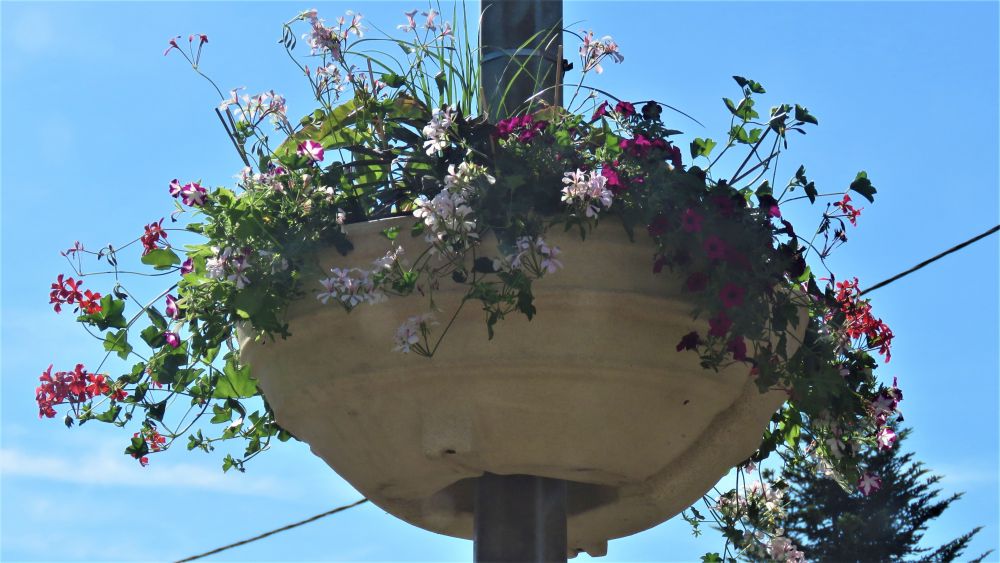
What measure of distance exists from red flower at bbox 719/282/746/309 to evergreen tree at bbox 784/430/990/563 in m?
19.0

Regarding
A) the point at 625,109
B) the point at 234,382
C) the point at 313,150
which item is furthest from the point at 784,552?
the point at 313,150

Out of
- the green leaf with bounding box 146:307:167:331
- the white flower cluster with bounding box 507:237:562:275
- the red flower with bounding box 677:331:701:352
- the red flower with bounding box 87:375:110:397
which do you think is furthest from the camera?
the red flower with bounding box 87:375:110:397

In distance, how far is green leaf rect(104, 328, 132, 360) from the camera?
337cm

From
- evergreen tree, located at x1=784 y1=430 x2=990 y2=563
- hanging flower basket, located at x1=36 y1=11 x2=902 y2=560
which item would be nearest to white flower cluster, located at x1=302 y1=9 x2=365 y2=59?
hanging flower basket, located at x1=36 y1=11 x2=902 y2=560

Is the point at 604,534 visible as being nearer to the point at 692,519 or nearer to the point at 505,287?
the point at 692,519

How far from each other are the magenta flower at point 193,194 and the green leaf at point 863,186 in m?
1.42

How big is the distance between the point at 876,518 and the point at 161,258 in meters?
22.2

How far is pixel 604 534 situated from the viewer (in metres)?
3.61

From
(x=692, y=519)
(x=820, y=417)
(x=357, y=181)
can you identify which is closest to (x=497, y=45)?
(x=357, y=181)

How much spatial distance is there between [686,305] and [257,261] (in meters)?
0.88

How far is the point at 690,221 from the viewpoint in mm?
2924

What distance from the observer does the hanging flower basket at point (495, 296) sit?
2.91 metres

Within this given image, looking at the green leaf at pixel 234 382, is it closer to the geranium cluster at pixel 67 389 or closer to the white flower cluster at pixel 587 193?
the geranium cluster at pixel 67 389

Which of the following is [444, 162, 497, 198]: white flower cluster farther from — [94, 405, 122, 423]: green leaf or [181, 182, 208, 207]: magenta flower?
[94, 405, 122, 423]: green leaf
